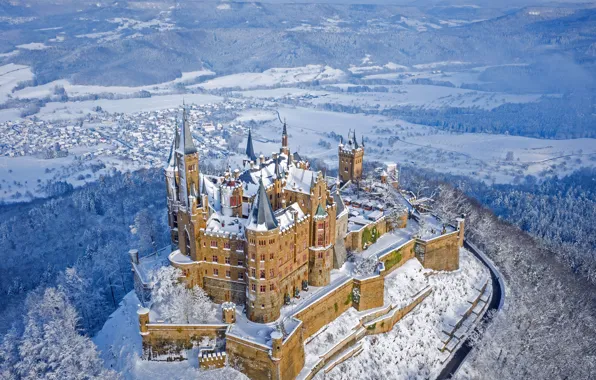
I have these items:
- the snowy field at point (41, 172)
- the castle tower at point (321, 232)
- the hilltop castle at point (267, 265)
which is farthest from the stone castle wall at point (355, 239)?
the snowy field at point (41, 172)

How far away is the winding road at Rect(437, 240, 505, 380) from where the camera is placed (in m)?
64.9

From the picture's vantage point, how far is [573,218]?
125125 mm

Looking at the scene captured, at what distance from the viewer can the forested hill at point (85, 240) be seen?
76562 mm

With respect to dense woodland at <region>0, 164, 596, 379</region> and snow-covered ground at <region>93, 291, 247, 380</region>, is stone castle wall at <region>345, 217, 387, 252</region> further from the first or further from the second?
snow-covered ground at <region>93, 291, 247, 380</region>

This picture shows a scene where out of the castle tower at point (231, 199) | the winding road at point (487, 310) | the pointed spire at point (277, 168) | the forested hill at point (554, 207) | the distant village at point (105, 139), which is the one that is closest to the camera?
the castle tower at point (231, 199)

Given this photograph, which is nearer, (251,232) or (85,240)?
(251,232)

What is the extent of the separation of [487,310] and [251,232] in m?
41.4

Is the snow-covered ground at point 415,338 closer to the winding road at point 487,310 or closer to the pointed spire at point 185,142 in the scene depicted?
the winding road at point 487,310

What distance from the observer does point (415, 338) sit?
66.6 meters

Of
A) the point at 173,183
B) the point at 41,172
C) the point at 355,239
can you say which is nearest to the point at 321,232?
the point at 355,239

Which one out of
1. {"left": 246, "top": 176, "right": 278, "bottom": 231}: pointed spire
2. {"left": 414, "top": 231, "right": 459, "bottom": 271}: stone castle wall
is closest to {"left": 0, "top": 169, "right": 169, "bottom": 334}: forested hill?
{"left": 246, "top": 176, "right": 278, "bottom": 231}: pointed spire

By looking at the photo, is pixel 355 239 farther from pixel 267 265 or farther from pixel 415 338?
pixel 267 265

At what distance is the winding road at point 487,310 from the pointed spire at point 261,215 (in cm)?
3049

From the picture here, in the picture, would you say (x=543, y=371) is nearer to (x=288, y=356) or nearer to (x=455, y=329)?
(x=455, y=329)
